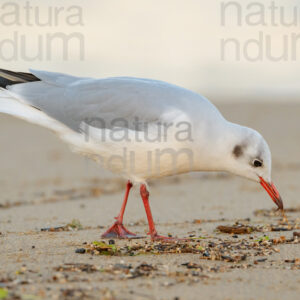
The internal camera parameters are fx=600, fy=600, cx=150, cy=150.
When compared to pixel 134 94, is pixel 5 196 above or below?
below

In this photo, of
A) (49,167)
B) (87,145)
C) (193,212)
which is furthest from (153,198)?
(49,167)

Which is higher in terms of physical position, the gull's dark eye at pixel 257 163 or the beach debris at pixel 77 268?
the gull's dark eye at pixel 257 163

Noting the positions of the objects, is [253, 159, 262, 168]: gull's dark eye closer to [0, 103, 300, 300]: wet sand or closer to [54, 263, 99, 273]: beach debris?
[0, 103, 300, 300]: wet sand

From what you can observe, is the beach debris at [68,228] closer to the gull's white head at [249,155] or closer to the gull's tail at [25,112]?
the gull's tail at [25,112]

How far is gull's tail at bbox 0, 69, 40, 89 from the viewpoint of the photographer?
228 inches

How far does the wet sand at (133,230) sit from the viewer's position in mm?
3533

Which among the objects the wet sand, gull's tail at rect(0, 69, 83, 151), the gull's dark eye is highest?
gull's tail at rect(0, 69, 83, 151)

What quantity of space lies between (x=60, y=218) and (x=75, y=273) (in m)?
2.93

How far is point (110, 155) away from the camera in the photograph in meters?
5.23

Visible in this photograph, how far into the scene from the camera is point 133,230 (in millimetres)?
5961

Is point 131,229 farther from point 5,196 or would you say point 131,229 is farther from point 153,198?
point 5,196

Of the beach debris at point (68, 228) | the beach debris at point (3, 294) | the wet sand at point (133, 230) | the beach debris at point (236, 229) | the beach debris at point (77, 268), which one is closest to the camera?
the beach debris at point (3, 294)

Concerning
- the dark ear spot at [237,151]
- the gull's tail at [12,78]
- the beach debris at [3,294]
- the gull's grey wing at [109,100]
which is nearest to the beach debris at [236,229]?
the dark ear spot at [237,151]

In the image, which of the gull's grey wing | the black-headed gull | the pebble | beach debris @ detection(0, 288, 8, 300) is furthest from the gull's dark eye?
beach debris @ detection(0, 288, 8, 300)
